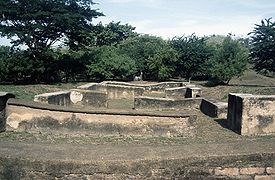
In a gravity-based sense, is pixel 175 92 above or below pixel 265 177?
below

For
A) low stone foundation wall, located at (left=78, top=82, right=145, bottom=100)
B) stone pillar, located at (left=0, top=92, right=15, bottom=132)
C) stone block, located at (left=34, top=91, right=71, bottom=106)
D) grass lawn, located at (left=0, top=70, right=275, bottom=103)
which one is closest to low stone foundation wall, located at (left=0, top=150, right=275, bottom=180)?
stone pillar, located at (left=0, top=92, right=15, bottom=132)

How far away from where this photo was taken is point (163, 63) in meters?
31.2

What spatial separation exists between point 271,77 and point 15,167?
108ft

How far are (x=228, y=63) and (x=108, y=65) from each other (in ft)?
31.3

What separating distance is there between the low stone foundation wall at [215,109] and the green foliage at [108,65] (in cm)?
1344

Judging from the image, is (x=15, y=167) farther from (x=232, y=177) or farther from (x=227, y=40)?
(x=227, y=40)

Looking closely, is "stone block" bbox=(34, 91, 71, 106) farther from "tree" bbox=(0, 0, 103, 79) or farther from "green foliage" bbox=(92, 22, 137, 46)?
"green foliage" bbox=(92, 22, 137, 46)

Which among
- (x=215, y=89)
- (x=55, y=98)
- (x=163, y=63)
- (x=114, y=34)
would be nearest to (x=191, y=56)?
(x=163, y=63)

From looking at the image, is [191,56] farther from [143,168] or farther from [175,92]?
[143,168]

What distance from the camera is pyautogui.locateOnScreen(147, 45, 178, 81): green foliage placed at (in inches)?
1200

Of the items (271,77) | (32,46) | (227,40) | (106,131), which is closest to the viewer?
(106,131)

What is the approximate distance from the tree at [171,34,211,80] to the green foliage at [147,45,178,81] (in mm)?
1616

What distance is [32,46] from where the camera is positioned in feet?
76.0

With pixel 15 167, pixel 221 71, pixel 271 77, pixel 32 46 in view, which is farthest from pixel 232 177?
pixel 271 77
